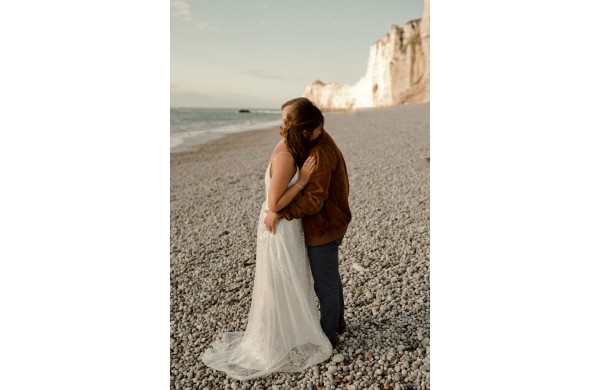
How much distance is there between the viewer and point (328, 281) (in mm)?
2889

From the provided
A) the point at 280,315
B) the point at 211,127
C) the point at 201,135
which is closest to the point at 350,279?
the point at 280,315

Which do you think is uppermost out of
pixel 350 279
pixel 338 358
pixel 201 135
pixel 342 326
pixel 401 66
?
pixel 401 66

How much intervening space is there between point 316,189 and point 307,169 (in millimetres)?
136

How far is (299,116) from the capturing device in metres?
2.53

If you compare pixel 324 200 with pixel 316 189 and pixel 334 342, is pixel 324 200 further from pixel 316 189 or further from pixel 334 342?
pixel 334 342

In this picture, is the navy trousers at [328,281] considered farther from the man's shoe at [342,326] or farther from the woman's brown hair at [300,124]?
the woman's brown hair at [300,124]

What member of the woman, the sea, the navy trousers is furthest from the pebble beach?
the sea

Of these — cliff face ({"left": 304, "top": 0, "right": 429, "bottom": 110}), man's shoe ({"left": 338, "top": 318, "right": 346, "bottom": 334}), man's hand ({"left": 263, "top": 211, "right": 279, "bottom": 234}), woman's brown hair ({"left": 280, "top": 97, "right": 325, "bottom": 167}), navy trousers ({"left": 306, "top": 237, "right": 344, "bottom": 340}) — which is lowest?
man's shoe ({"left": 338, "top": 318, "right": 346, "bottom": 334})

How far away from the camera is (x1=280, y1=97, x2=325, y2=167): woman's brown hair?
2531 mm

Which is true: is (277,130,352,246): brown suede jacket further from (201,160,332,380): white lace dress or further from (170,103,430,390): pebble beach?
(170,103,430,390): pebble beach

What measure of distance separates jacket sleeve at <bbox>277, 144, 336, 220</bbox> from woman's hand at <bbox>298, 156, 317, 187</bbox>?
0.02m
